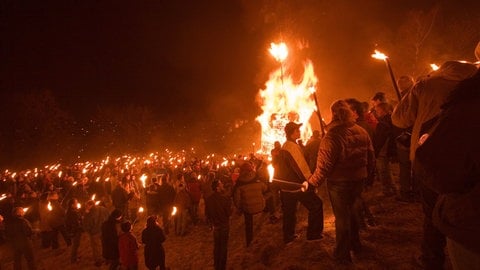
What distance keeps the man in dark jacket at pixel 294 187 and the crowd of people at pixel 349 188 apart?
0.02 m

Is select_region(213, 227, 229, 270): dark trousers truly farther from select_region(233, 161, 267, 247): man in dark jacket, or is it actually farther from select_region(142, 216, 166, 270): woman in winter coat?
select_region(142, 216, 166, 270): woman in winter coat

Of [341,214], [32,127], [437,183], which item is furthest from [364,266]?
[32,127]

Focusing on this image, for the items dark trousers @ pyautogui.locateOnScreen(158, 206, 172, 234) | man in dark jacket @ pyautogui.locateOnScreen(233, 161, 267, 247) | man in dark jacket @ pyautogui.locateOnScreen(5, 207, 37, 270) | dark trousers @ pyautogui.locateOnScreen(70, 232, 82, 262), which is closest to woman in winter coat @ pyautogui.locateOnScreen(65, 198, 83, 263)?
dark trousers @ pyautogui.locateOnScreen(70, 232, 82, 262)

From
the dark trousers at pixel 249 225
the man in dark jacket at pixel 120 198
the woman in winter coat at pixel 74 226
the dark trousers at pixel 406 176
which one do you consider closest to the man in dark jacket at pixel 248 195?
the dark trousers at pixel 249 225

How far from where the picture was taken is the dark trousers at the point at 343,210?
476cm

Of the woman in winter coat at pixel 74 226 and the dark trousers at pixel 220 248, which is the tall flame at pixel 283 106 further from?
the dark trousers at pixel 220 248

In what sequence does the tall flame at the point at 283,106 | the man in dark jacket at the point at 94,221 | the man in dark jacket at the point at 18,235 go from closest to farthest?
the man in dark jacket at the point at 18,235
the man in dark jacket at the point at 94,221
the tall flame at the point at 283,106

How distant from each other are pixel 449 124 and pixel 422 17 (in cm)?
2913

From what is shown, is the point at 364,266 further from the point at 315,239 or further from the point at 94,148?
the point at 94,148

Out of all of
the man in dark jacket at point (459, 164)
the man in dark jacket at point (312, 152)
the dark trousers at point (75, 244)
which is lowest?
the dark trousers at point (75, 244)

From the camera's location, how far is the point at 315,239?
6.34 meters

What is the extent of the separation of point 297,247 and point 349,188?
7.60ft

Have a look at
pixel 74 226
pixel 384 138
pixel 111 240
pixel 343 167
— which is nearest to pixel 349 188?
pixel 343 167

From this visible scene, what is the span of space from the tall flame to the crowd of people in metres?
10.9
